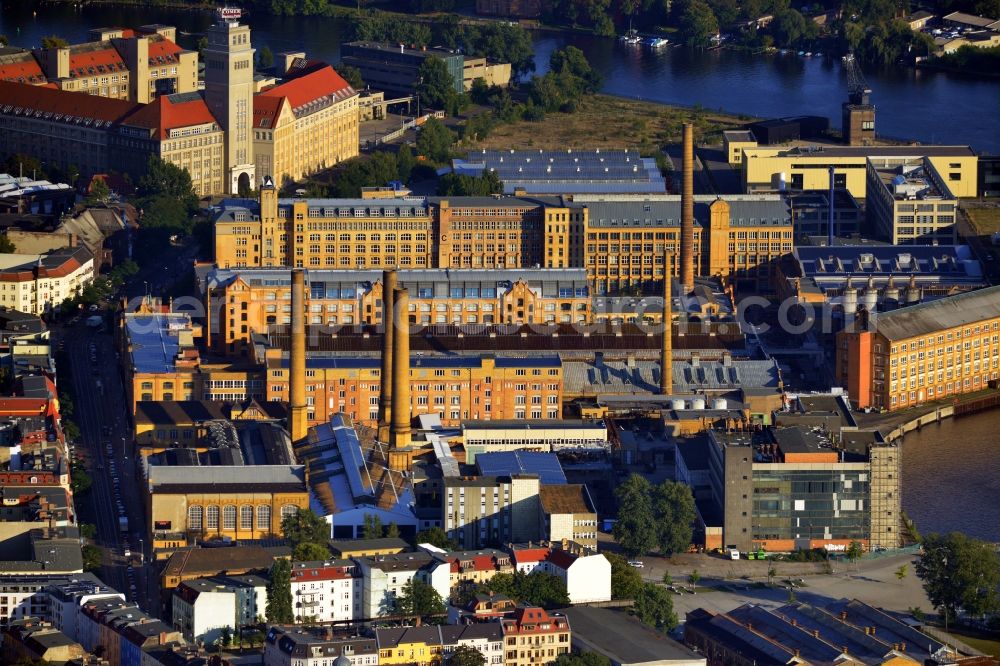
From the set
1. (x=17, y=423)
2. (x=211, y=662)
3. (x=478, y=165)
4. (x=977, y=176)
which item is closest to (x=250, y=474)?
(x=17, y=423)

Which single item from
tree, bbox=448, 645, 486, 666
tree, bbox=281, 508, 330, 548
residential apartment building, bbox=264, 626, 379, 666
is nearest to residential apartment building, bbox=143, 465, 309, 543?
tree, bbox=281, 508, 330, 548

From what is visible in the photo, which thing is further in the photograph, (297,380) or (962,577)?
(297,380)

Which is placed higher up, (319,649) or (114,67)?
(114,67)

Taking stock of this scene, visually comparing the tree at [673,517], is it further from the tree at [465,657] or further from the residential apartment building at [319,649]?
the residential apartment building at [319,649]

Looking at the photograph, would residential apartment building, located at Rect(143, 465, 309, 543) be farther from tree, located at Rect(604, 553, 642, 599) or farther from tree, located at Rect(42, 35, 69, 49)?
tree, located at Rect(42, 35, 69, 49)

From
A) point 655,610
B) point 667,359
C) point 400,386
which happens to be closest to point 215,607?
point 655,610

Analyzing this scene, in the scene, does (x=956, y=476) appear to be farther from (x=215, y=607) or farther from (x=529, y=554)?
(x=215, y=607)
